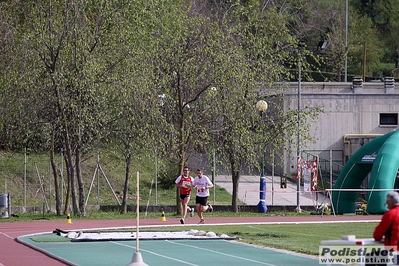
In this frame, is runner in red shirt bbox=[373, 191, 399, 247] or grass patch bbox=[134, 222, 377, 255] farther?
grass patch bbox=[134, 222, 377, 255]

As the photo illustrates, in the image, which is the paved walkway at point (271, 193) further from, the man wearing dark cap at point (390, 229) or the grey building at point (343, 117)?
the man wearing dark cap at point (390, 229)

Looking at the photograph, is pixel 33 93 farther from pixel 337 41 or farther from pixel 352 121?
pixel 337 41

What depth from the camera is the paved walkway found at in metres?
43.8

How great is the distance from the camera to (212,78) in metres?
35.5

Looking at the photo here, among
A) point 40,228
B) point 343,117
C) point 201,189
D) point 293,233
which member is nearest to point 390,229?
point 293,233

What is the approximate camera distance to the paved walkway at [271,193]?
43781 millimetres

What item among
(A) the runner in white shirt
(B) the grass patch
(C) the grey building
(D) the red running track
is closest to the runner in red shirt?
(B) the grass patch

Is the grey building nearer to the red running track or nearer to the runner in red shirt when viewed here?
the red running track

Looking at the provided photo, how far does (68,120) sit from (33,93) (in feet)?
5.92

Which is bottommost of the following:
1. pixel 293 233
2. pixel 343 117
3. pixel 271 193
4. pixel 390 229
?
pixel 293 233

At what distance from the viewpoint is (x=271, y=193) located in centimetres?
4628

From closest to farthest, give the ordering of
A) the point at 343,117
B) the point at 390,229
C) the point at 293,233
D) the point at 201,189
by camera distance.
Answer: the point at 390,229 < the point at 293,233 < the point at 201,189 < the point at 343,117

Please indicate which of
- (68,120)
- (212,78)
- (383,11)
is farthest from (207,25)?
(383,11)

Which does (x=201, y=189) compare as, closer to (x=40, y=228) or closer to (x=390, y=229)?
(x=40, y=228)
